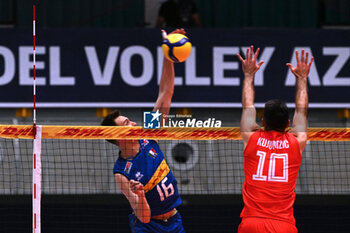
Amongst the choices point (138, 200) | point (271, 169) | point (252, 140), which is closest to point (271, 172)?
point (271, 169)

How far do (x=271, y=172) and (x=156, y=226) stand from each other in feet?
6.18

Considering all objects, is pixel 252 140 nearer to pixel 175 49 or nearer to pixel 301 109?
pixel 301 109

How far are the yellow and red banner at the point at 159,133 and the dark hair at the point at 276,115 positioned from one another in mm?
1465

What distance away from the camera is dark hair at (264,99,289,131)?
5766 millimetres

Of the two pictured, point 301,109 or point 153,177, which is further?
point 153,177

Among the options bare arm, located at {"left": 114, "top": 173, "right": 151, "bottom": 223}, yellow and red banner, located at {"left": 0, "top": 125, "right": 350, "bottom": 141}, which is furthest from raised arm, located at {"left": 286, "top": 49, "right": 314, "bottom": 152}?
bare arm, located at {"left": 114, "top": 173, "right": 151, "bottom": 223}

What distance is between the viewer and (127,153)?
7.31 m

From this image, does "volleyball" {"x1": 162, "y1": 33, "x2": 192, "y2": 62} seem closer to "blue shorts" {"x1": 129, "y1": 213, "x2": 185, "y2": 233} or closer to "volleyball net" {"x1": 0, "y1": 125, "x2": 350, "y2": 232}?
"blue shorts" {"x1": 129, "y1": 213, "x2": 185, "y2": 233}

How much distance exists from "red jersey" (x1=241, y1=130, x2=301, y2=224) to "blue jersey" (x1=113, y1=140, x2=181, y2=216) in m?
1.49

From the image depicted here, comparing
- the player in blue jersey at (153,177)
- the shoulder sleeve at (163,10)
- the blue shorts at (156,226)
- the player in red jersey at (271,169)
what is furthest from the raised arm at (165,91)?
the shoulder sleeve at (163,10)

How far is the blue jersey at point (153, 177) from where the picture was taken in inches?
282

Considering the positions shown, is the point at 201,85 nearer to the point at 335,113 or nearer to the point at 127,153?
the point at 335,113

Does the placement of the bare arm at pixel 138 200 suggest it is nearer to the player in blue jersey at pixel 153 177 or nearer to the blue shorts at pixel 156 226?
the player in blue jersey at pixel 153 177

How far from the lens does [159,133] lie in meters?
7.33
